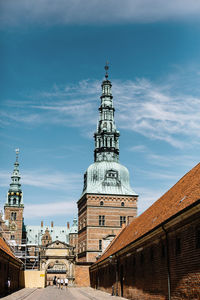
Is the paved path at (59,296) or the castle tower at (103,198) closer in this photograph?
the paved path at (59,296)

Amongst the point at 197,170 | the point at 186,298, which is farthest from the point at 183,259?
the point at 197,170

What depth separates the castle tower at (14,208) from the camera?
347 feet

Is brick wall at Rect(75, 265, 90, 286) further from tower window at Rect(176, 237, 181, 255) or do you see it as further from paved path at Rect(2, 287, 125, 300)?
tower window at Rect(176, 237, 181, 255)

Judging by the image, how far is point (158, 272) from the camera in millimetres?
19922

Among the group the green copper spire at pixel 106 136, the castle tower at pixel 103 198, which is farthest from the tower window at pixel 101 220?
the green copper spire at pixel 106 136

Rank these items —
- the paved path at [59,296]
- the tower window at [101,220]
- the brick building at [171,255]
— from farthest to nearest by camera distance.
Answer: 1. the tower window at [101,220]
2. the paved path at [59,296]
3. the brick building at [171,255]

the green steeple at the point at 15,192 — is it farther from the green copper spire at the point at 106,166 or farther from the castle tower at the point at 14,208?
the green copper spire at the point at 106,166

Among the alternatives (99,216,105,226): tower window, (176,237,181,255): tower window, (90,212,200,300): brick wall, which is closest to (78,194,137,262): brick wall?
(99,216,105,226): tower window

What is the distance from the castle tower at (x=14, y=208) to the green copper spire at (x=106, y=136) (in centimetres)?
3798

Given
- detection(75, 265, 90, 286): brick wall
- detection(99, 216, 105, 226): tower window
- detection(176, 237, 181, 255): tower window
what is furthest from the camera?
detection(99, 216, 105, 226): tower window

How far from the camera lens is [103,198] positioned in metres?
70.1

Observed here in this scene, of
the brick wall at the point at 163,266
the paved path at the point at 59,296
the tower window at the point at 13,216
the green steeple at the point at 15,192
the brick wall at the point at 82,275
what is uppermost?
the green steeple at the point at 15,192

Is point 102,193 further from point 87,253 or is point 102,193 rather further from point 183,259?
point 183,259

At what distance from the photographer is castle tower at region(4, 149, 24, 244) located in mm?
105875
